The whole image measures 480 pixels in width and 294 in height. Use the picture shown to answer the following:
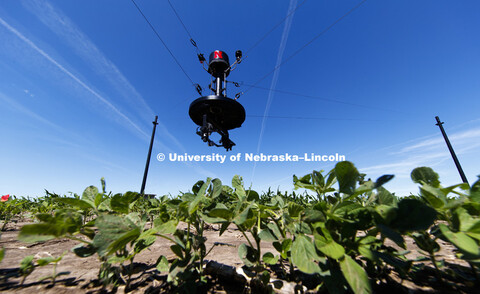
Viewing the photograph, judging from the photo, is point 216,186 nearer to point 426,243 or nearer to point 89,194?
point 89,194

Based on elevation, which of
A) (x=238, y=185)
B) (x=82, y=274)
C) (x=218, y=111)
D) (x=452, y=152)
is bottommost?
(x=82, y=274)

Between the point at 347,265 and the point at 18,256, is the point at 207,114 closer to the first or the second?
the point at 18,256

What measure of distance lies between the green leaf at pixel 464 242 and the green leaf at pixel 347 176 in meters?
0.21

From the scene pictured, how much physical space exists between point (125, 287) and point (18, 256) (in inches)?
37.3

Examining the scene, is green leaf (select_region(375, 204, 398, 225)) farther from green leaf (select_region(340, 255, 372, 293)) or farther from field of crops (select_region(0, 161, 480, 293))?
green leaf (select_region(340, 255, 372, 293))

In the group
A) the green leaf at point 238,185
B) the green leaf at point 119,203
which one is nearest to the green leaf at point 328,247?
the green leaf at point 238,185

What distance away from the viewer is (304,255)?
1.49ft

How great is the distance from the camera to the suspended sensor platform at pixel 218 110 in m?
5.48

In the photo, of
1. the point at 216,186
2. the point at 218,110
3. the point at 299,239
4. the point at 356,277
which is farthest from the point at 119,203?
the point at 218,110

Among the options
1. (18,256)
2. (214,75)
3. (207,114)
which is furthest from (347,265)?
(214,75)

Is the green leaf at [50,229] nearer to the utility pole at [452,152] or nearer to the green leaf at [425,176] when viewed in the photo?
the green leaf at [425,176]

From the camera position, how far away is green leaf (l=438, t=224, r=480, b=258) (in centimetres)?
37

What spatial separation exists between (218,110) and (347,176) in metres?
5.52

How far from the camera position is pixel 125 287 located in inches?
25.5
